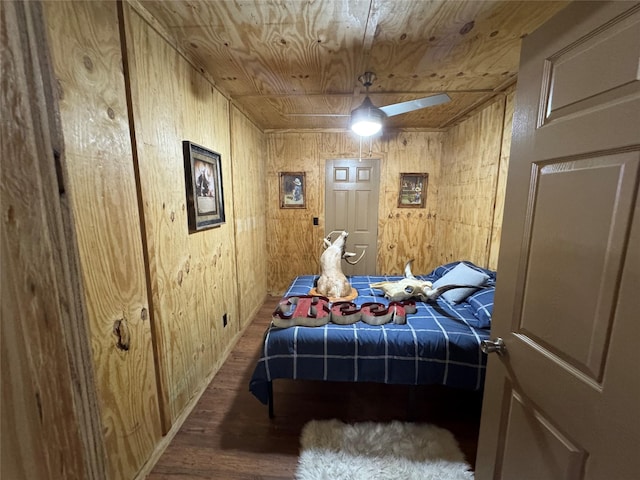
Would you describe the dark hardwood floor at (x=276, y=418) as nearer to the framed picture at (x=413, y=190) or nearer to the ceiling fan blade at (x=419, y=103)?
the ceiling fan blade at (x=419, y=103)

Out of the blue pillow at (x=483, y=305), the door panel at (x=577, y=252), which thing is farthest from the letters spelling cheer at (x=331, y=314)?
the door panel at (x=577, y=252)

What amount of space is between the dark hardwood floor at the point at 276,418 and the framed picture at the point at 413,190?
99.7 inches

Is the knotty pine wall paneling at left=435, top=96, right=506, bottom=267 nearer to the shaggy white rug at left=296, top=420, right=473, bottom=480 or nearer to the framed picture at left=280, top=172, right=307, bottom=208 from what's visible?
the shaggy white rug at left=296, top=420, right=473, bottom=480

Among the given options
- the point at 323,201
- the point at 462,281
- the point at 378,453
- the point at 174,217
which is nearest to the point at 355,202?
the point at 323,201

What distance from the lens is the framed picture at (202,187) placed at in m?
1.82

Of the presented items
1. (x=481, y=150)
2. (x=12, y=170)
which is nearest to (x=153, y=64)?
(x=12, y=170)

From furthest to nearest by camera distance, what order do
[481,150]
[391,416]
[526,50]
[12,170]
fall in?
[481,150]
[391,416]
[526,50]
[12,170]

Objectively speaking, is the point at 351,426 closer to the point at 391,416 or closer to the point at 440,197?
the point at 391,416

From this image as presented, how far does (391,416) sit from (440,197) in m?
2.97

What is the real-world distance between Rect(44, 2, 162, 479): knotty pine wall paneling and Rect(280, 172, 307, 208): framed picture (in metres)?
2.68

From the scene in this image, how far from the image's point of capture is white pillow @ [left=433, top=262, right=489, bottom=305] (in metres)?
2.14

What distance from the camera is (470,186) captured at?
117 inches

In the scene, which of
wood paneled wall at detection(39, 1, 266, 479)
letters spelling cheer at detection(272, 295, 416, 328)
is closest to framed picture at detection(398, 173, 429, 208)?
letters spelling cheer at detection(272, 295, 416, 328)

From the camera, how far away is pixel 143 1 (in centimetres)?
133
